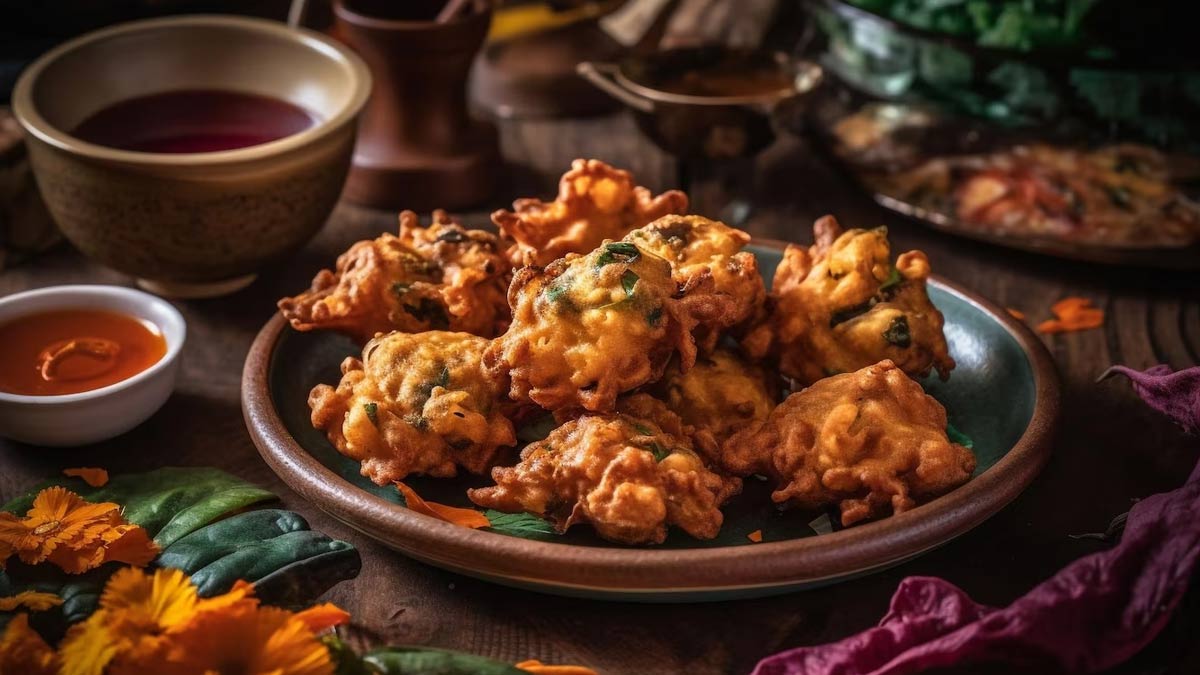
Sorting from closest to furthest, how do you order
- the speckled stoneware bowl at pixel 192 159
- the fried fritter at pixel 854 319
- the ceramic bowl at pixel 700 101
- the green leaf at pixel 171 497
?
the green leaf at pixel 171 497 < the fried fritter at pixel 854 319 < the speckled stoneware bowl at pixel 192 159 < the ceramic bowl at pixel 700 101

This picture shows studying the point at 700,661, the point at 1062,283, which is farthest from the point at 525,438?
the point at 1062,283

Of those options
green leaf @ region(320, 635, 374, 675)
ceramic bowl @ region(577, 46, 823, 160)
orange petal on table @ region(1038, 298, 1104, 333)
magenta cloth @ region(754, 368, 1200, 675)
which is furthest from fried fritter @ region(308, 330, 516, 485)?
orange petal on table @ region(1038, 298, 1104, 333)

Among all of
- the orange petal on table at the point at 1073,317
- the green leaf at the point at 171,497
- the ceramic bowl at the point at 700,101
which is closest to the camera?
the green leaf at the point at 171,497

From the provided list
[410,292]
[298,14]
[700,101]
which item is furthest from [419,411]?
[298,14]

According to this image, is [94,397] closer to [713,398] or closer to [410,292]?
[410,292]

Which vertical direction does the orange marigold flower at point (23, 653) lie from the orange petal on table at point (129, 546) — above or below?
above

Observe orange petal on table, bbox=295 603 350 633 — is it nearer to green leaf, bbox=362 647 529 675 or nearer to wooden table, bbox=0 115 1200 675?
green leaf, bbox=362 647 529 675

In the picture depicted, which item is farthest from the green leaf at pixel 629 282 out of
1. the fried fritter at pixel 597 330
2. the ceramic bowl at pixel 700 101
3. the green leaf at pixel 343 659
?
the ceramic bowl at pixel 700 101

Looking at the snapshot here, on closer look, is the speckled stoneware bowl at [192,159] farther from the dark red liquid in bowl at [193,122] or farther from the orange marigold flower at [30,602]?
the orange marigold flower at [30,602]
